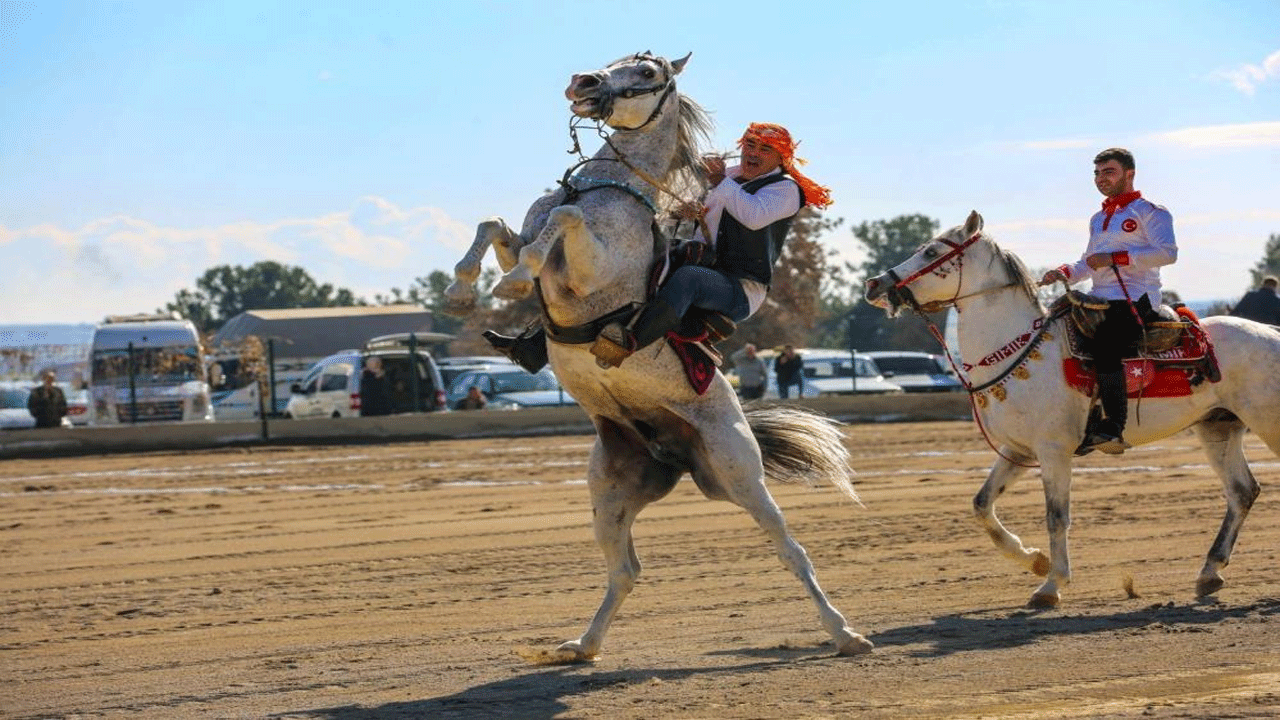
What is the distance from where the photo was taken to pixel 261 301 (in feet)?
373

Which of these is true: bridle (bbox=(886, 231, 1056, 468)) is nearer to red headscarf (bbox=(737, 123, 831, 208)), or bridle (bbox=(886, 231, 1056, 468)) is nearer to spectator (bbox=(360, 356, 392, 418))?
red headscarf (bbox=(737, 123, 831, 208))

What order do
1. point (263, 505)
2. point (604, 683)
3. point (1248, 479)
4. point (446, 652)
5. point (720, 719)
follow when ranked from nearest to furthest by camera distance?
point (720, 719), point (604, 683), point (446, 652), point (1248, 479), point (263, 505)

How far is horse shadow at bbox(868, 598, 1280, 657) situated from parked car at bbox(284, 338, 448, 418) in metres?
22.4

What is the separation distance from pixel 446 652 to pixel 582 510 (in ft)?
23.3

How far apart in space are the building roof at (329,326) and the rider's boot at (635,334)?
154ft

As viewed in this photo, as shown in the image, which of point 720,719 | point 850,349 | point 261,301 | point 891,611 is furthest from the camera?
point 261,301

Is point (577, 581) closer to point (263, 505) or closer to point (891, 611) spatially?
point (891, 611)

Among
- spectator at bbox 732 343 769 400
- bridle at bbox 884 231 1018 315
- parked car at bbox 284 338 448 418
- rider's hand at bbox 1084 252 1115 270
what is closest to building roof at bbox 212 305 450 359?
parked car at bbox 284 338 448 418

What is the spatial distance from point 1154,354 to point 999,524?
134cm

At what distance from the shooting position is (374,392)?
3022 cm

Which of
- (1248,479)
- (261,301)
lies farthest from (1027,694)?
(261,301)

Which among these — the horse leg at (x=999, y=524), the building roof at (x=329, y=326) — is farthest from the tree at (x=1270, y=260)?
the horse leg at (x=999, y=524)

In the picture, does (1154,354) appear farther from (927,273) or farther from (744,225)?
(744,225)

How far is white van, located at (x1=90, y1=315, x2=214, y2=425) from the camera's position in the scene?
3000 centimetres
